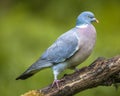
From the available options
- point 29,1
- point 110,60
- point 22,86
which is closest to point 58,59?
point 110,60

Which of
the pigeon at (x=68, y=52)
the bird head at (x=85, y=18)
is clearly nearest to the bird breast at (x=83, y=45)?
the pigeon at (x=68, y=52)

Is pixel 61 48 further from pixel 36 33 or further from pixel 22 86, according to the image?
pixel 36 33

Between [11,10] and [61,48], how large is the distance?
503 cm

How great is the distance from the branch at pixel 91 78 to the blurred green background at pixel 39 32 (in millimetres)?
2769

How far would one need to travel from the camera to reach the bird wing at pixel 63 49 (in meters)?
6.46

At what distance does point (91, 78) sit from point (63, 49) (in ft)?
1.75

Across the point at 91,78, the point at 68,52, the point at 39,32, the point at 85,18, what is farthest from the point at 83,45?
the point at 39,32

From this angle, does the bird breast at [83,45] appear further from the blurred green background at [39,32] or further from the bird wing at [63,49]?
the blurred green background at [39,32]

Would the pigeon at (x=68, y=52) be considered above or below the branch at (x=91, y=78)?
above

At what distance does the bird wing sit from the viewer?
6.46m

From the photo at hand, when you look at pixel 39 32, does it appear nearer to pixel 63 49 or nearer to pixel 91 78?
pixel 63 49

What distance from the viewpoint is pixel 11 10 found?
37.5 ft

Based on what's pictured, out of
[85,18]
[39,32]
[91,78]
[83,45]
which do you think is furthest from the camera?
[39,32]

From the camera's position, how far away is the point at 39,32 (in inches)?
411
